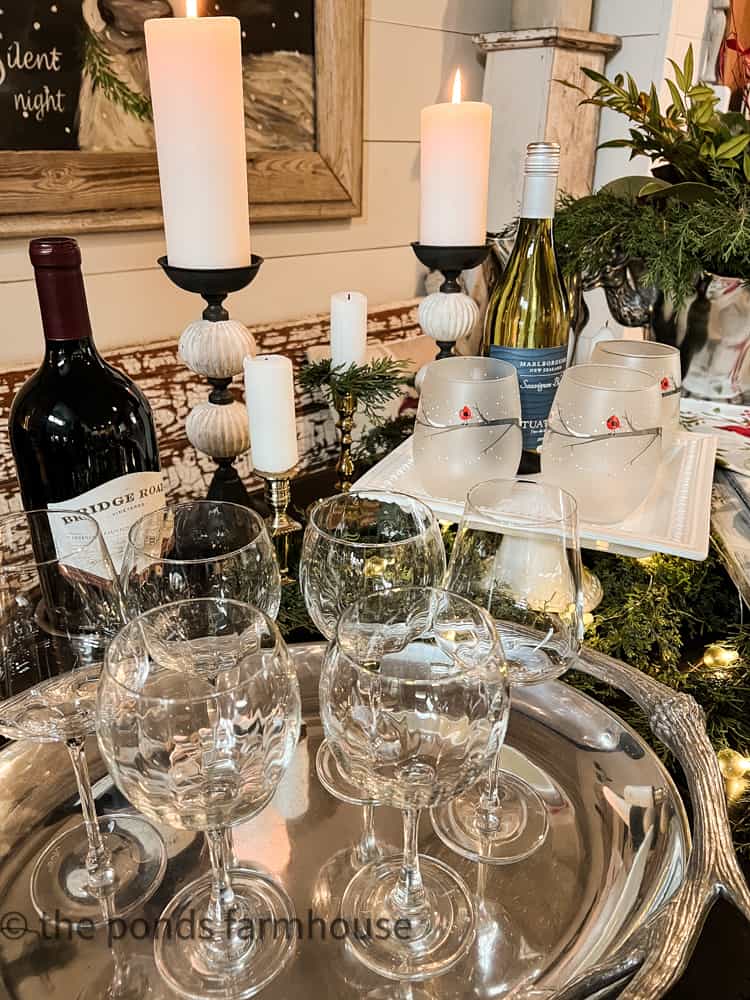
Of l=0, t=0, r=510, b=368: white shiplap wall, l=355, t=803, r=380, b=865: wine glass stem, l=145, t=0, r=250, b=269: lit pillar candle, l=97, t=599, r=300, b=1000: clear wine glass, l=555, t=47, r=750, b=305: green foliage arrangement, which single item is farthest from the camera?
l=0, t=0, r=510, b=368: white shiplap wall

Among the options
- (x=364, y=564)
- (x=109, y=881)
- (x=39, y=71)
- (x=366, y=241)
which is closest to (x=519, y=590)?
(x=364, y=564)

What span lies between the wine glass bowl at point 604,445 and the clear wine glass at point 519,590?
13cm

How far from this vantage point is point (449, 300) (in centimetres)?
91

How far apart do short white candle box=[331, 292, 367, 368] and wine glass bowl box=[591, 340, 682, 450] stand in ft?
0.83

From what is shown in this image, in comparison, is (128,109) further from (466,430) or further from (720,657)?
(720,657)

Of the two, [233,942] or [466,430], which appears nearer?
[233,942]

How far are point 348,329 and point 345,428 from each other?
0.11 m

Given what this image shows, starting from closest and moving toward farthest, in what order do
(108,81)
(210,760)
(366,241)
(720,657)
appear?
(210,760)
(720,657)
(108,81)
(366,241)

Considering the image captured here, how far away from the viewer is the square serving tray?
2.14 feet

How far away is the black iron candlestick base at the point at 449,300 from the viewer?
0.88 metres

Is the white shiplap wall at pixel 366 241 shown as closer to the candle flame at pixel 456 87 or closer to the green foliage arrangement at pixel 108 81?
the green foliage arrangement at pixel 108 81

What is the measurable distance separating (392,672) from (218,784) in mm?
120

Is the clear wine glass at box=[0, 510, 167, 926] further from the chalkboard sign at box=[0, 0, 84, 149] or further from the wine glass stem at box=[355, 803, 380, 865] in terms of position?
the chalkboard sign at box=[0, 0, 84, 149]

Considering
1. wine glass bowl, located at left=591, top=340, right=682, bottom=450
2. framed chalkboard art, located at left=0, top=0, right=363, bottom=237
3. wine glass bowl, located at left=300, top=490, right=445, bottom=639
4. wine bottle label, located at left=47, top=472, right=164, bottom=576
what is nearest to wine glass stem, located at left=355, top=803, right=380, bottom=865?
wine glass bowl, located at left=300, top=490, right=445, bottom=639
